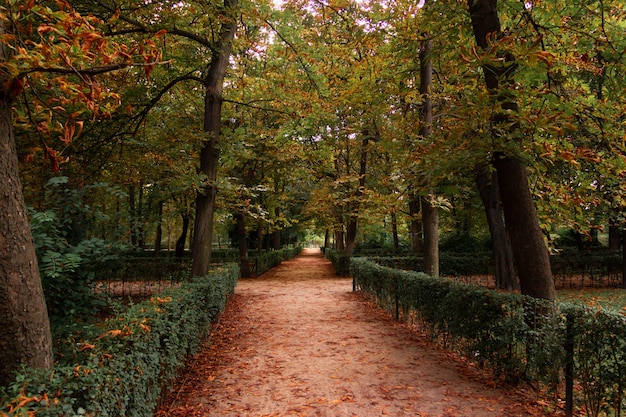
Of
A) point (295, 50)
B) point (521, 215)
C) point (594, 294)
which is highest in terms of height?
point (295, 50)

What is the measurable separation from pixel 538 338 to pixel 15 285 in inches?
201

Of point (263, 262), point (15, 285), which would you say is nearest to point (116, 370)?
point (15, 285)

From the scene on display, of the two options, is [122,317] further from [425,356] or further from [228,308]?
[228,308]

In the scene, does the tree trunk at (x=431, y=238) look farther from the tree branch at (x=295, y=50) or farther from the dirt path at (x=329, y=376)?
the tree branch at (x=295, y=50)

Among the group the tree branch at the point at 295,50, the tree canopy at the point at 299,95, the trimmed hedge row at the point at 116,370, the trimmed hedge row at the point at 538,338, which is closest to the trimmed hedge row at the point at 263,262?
the tree canopy at the point at 299,95

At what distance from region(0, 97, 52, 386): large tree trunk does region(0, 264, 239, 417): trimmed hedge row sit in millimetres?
213

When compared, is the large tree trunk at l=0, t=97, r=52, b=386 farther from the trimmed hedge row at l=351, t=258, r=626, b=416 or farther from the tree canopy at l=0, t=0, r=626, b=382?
the trimmed hedge row at l=351, t=258, r=626, b=416

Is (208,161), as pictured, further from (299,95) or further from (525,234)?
(525,234)

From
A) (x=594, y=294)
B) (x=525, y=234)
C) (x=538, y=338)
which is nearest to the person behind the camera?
(x=538, y=338)

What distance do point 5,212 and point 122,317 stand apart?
169 cm

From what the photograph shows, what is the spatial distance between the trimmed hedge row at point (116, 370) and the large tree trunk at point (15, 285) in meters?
0.21

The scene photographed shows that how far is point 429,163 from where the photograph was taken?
5.54m

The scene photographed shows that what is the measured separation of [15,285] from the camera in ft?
8.48

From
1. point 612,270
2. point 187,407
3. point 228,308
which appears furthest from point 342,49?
point 612,270
